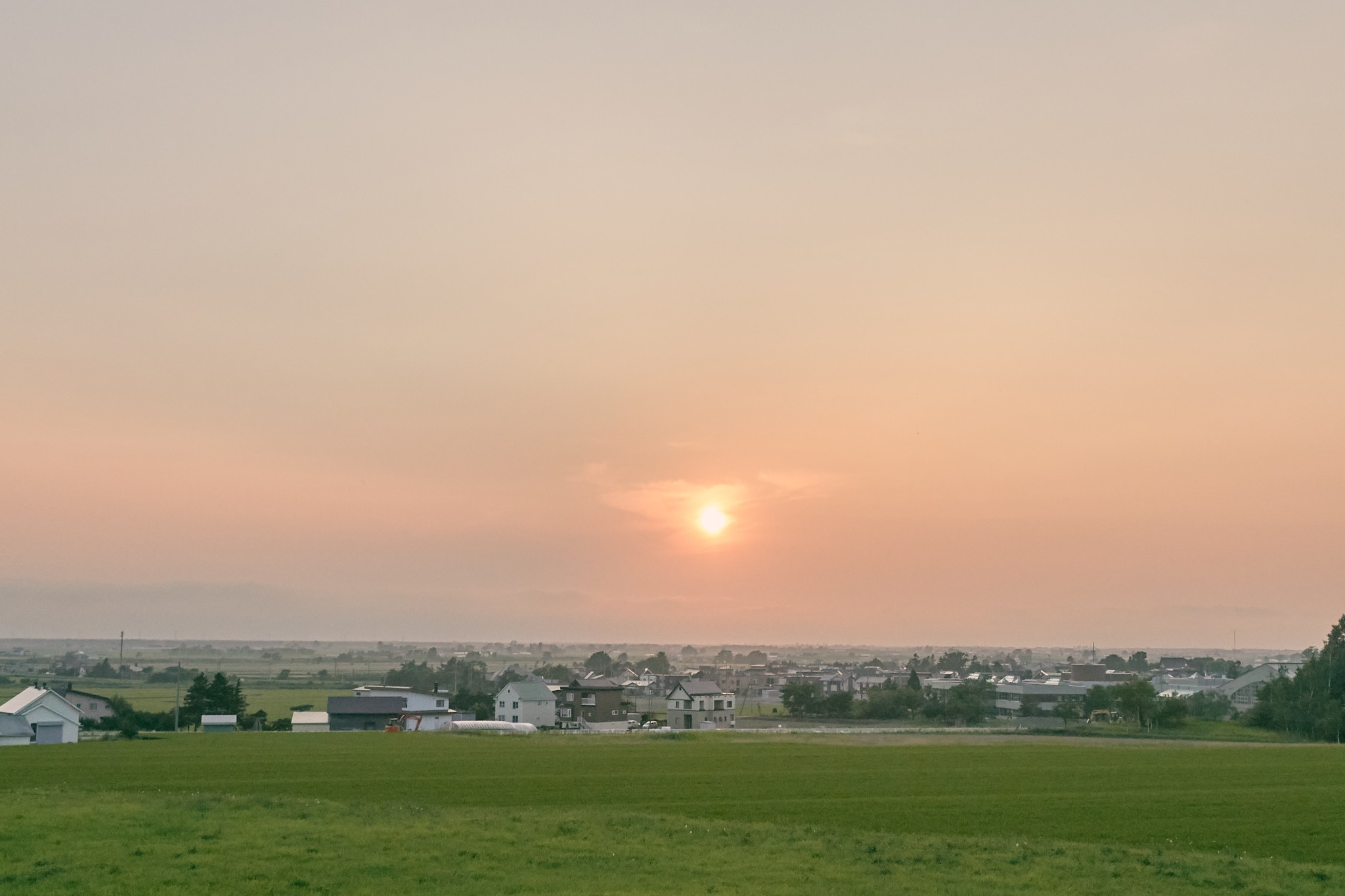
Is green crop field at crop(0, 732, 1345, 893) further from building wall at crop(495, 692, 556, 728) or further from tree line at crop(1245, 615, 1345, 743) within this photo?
building wall at crop(495, 692, 556, 728)

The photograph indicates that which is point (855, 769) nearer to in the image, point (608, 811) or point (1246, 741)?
point (608, 811)

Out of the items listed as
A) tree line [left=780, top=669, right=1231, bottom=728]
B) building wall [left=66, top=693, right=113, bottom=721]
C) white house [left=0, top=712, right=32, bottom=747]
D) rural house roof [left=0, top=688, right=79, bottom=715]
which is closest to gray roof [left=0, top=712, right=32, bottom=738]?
white house [left=0, top=712, right=32, bottom=747]

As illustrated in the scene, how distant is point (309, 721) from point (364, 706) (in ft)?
17.1

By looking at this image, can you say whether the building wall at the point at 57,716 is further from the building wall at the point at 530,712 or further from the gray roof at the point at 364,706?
the building wall at the point at 530,712

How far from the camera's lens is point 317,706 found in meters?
131

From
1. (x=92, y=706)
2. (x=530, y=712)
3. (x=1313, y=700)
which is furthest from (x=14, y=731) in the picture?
(x=1313, y=700)

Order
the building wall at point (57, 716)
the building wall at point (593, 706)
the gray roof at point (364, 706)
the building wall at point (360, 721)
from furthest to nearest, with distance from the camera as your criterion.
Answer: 1. the building wall at point (593, 706)
2. the gray roof at point (364, 706)
3. the building wall at point (360, 721)
4. the building wall at point (57, 716)

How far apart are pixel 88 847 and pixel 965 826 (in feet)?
71.3

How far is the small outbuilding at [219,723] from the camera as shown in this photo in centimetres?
8606

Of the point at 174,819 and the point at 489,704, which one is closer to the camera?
the point at 174,819

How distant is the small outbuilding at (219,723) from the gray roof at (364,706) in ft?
32.3

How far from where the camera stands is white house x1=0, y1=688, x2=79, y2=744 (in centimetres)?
7062

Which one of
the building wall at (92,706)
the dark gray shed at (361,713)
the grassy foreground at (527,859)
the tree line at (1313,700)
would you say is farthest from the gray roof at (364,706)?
the tree line at (1313,700)

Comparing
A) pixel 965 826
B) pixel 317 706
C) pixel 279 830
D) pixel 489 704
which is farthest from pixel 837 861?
pixel 317 706
